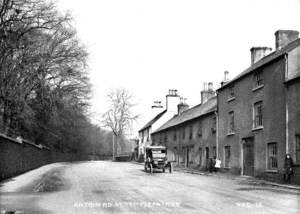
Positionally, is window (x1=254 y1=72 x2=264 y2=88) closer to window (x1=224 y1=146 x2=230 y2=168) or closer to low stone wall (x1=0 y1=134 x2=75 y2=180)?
window (x1=224 y1=146 x2=230 y2=168)

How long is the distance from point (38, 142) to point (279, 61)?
31673mm

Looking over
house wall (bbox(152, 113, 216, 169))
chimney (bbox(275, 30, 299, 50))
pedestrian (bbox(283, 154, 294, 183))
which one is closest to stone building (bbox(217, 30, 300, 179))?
chimney (bbox(275, 30, 299, 50))

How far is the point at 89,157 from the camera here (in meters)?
95.2

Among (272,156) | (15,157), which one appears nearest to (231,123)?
(272,156)

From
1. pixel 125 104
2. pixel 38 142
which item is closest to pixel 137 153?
pixel 125 104

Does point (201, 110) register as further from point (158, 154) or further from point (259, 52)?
point (259, 52)

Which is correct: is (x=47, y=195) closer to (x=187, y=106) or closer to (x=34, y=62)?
(x=34, y=62)

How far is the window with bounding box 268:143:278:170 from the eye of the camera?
2300cm

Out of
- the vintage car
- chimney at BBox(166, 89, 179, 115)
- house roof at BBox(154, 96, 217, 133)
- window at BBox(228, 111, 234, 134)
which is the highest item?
chimney at BBox(166, 89, 179, 115)

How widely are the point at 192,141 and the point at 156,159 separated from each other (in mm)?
9190

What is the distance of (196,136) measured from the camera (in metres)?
37.8

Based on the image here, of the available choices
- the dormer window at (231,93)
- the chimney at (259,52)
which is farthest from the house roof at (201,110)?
the chimney at (259,52)

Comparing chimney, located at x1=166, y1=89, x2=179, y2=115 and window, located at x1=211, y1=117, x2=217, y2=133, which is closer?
window, located at x1=211, y1=117, x2=217, y2=133

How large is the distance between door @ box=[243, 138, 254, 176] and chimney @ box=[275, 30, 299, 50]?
6.67m
